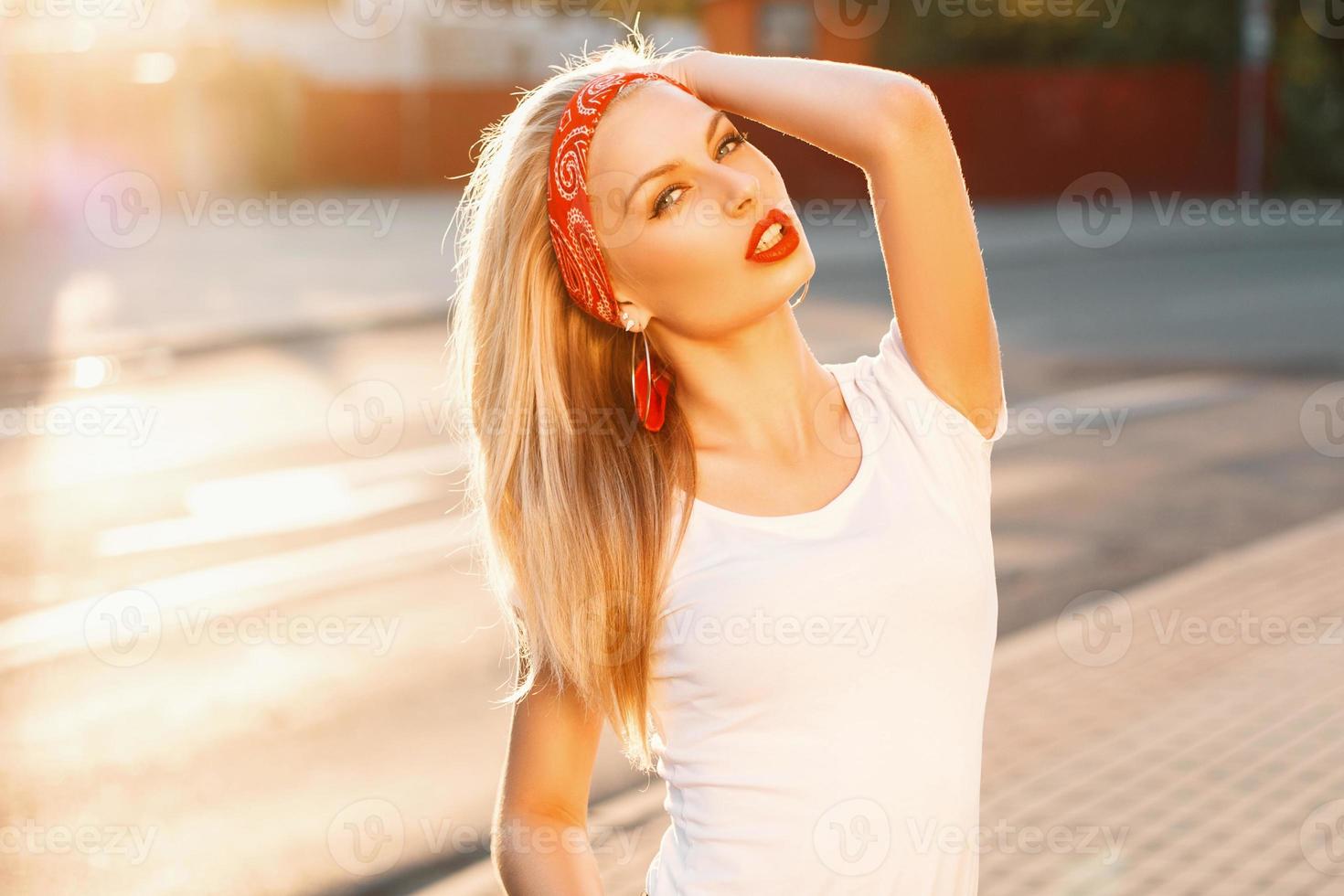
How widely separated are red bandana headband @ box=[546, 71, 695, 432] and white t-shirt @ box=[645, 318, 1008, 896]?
1.16ft

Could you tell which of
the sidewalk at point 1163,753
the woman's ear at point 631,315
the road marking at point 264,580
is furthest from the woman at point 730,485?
the road marking at point 264,580

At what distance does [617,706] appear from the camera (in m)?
2.50

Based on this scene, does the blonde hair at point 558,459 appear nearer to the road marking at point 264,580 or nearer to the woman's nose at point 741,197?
the woman's nose at point 741,197

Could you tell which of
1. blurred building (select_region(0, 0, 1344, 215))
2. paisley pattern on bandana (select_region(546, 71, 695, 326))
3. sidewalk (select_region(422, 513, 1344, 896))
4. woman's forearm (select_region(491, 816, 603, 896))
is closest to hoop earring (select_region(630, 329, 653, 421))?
paisley pattern on bandana (select_region(546, 71, 695, 326))

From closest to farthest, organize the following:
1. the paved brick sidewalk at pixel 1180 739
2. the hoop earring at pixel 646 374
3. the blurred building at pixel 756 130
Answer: the hoop earring at pixel 646 374 → the paved brick sidewalk at pixel 1180 739 → the blurred building at pixel 756 130

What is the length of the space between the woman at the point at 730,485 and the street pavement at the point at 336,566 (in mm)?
2755

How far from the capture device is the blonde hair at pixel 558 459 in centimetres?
249

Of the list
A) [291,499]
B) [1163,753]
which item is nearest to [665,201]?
[1163,753]

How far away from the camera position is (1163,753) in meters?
5.73

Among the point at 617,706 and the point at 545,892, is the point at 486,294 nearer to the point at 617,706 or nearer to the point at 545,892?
the point at 617,706

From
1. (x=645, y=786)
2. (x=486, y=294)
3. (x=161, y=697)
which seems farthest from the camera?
(x=161, y=697)

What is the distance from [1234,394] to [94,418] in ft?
29.1

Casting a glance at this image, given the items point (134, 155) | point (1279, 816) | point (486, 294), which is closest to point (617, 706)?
point (486, 294)

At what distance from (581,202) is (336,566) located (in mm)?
6605
